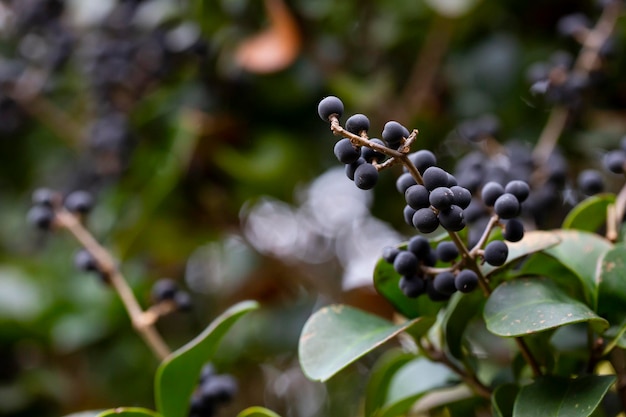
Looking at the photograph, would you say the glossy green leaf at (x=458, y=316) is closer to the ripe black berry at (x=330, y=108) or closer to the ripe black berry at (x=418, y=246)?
the ripe black berry at (x=418, y=246)

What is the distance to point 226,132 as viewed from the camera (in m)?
1.51

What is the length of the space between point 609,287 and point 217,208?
1.08 m

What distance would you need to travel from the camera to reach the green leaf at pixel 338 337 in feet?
1.91

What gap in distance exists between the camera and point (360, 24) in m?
1.58

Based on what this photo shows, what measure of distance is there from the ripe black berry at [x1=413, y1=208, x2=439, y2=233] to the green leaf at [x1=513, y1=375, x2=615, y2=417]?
162mm

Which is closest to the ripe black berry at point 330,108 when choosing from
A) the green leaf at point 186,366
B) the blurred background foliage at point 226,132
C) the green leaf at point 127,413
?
the green leaf at point 186,366

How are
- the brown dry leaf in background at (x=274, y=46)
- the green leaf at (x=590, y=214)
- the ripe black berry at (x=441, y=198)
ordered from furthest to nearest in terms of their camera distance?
the brown dry leaf in background at (x=274, y=46)
the green leaf at (x=590, y=214)
the ripe black berry at (x=441, y=198)

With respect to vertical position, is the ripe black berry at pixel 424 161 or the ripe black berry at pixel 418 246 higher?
the ripe black berry at pixel 424 161

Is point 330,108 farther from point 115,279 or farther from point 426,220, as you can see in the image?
point 115,279

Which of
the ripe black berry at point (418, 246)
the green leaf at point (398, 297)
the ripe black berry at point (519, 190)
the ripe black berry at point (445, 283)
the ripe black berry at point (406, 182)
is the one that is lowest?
the green leaf at point (398, 297)

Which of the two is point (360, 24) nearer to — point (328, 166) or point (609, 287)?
point (328, 166)

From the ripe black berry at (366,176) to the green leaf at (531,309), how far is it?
15cm

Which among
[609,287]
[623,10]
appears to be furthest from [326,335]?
[623,10]

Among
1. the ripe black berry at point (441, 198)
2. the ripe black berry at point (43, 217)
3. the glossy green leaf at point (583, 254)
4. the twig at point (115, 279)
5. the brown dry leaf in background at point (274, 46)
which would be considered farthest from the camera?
the brown dry leaf in background at point (274, 46)
